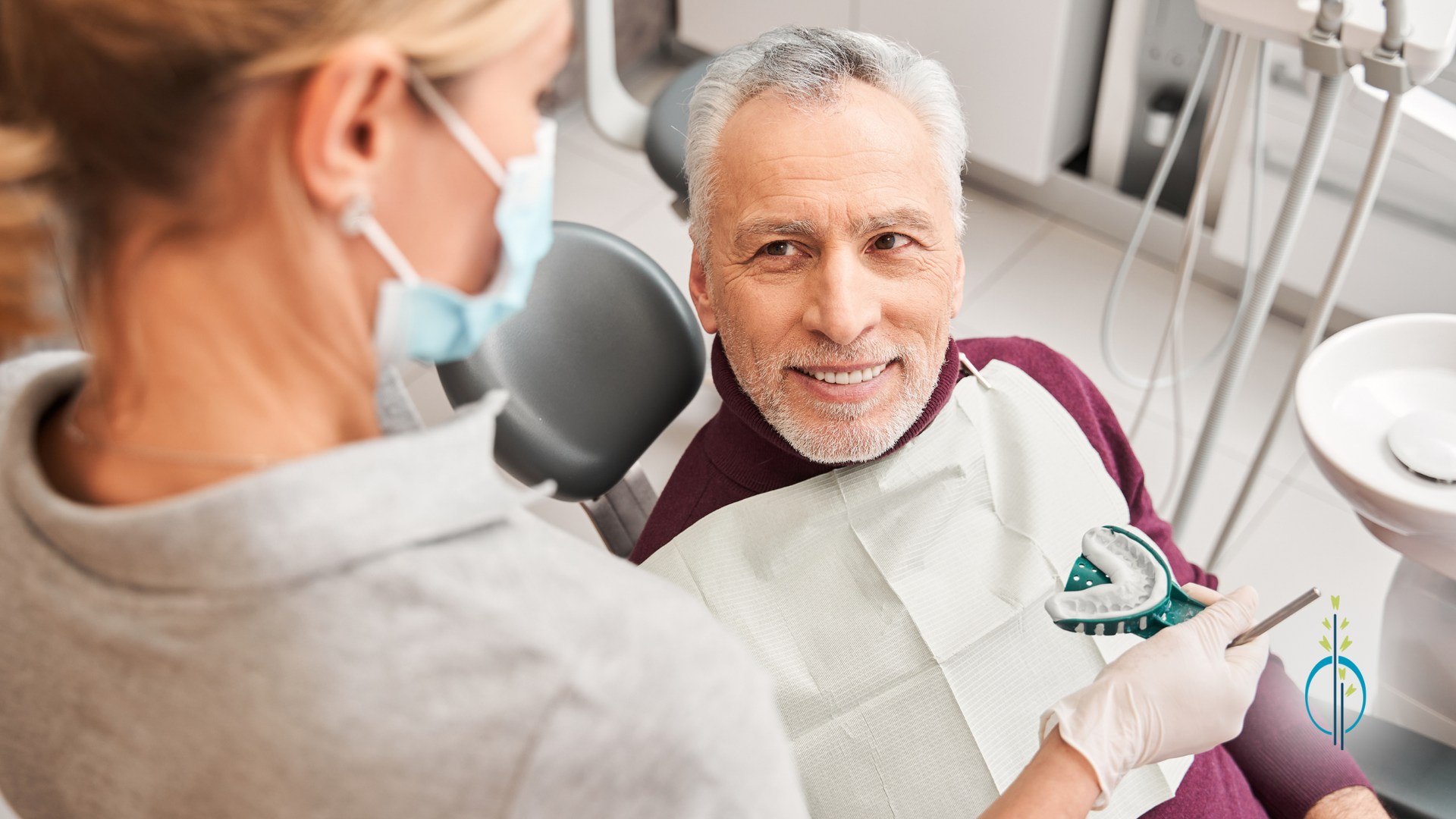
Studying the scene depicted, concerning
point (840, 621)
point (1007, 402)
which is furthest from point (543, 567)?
point (1007, 402)

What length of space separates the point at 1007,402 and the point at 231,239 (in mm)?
1034

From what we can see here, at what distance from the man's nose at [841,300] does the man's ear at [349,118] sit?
68 centimetres

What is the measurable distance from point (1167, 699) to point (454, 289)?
76 centimetres

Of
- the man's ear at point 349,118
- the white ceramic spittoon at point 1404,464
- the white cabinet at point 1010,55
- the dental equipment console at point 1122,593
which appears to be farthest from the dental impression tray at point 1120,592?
the white cabinet at point 1010,55

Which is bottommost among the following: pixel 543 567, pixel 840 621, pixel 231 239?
pixel 840 621

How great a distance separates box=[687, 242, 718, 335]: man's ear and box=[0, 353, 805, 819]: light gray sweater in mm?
752

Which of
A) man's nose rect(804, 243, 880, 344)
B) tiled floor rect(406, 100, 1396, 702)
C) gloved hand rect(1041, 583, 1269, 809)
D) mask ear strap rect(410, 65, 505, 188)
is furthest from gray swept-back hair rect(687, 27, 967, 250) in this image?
tiled floor rect(406, 100, 1396, 702)

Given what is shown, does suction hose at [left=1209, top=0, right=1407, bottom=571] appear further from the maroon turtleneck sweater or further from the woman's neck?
the woman's neck

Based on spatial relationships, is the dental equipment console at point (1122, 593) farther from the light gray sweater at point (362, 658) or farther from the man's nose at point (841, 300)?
the light gray sweater at point (362, 658)

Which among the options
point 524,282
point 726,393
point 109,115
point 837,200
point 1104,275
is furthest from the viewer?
point 1104,275

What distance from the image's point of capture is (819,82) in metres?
1.22

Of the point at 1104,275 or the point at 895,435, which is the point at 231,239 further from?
the point at 1104,275

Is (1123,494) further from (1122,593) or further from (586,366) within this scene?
(586,366)

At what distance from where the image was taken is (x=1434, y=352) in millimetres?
1271
